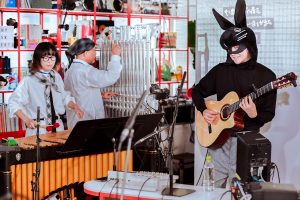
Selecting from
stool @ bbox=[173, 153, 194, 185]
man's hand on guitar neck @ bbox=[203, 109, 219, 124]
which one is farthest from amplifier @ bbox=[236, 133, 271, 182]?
stool @ bbox=[173, 153, 194, 185]

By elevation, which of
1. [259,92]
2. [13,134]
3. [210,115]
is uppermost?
[259,92]

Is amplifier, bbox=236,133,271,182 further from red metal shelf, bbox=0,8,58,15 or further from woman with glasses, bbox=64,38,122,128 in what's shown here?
red metal shelf, bbox=0,8,58,15

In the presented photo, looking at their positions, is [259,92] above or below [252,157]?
above

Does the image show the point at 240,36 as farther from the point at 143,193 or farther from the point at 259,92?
the point at 143,193

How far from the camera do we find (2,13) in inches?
298

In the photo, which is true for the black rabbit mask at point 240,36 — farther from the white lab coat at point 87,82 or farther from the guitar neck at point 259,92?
the white lab coat at point 87,82

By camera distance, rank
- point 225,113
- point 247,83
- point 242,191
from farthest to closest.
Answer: point 225,113 → point 247,83 → point 242,191

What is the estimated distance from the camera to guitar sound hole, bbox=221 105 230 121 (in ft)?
15.8

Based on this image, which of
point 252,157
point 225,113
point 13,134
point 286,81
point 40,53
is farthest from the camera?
point 13,134

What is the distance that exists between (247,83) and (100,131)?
123cm

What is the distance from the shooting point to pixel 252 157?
3.63 metres

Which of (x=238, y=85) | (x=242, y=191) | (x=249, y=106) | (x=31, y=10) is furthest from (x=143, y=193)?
(x=31, y=10)

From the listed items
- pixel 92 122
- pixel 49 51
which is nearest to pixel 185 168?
pixel 49 51

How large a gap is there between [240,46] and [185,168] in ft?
9.30
